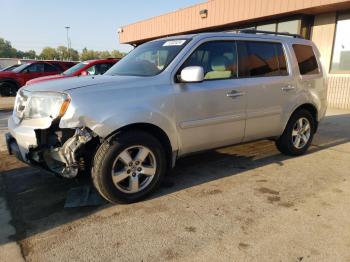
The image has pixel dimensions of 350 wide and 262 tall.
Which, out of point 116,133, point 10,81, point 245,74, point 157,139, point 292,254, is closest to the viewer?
point 292,254

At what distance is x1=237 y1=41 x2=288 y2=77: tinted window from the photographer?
14.2 ft

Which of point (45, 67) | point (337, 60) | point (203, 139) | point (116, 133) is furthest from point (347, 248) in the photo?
point (45, 67)

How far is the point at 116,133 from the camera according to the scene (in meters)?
3.32

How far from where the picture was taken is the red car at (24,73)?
14938mm

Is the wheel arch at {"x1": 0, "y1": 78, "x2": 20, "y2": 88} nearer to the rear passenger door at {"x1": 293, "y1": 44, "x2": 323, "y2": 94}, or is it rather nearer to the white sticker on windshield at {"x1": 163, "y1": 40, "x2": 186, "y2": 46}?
the white sticker on windshield at {"x1": 163, "y1": 40, "x2": 186, "y2": 46}

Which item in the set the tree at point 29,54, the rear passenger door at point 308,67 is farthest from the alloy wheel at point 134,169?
→ the tree at point 29,54

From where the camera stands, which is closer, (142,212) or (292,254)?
(292,254)

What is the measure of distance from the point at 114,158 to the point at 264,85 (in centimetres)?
234

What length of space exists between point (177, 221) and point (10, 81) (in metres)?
14.4

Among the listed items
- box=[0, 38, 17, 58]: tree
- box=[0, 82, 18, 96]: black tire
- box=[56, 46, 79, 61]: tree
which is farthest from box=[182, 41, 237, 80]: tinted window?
box=[0, 38, 17, 58]: tree

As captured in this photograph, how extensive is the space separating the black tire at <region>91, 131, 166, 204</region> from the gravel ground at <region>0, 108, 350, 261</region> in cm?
13

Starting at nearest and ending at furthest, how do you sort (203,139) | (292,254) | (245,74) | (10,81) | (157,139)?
(292,254) → (157,139) → (203,139) → (245,74) → (10,81)

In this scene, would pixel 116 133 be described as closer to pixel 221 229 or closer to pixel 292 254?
pixel 221 229

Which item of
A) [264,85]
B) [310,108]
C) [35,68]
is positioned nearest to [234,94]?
[264,85]
